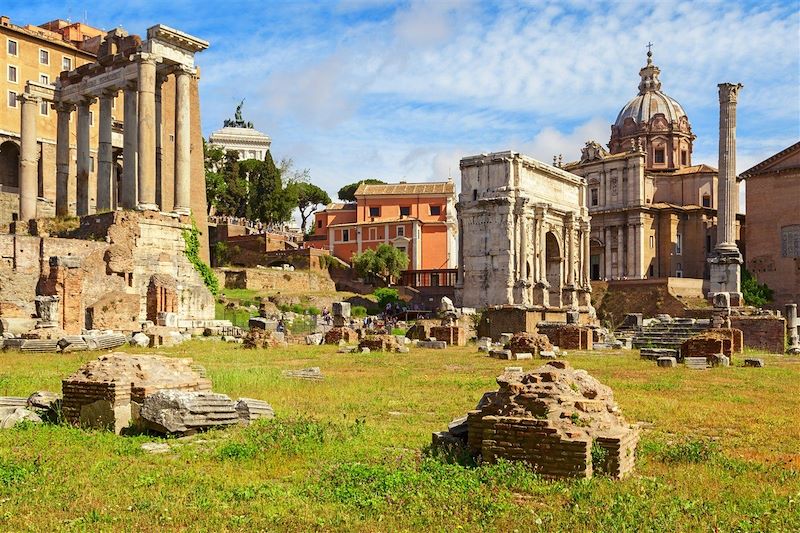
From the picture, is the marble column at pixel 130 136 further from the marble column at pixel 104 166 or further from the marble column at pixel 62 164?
the marble column at pixel 62 164

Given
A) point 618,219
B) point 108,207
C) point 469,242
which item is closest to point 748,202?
point 618,219

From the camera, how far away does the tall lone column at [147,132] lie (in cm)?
3212

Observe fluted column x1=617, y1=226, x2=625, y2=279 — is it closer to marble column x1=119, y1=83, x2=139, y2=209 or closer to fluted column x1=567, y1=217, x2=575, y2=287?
fluted column x1=567, y1=217, x2=575, y2=287

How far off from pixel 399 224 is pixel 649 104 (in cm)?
2312

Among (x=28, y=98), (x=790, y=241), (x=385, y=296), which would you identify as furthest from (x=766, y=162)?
(x=28, y=98)

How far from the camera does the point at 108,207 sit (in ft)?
116

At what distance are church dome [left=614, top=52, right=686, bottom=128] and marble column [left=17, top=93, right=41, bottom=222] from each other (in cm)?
4638

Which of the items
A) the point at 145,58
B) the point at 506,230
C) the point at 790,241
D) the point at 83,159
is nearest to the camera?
the point at 145,58

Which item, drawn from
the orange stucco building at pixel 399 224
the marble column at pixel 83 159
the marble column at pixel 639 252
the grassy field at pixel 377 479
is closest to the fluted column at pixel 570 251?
the marble column at pixel 639 252

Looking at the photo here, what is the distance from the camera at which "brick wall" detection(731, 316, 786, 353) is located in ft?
91.4

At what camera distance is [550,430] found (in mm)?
6941

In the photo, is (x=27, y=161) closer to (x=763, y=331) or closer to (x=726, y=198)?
(x=763, y=331)

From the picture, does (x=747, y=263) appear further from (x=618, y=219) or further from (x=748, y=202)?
(x=618, y=219)

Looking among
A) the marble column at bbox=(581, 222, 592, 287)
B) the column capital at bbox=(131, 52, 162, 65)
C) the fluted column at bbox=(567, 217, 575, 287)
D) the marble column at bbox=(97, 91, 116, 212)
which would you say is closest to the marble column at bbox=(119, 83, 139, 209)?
the marble column at bbox=(97, 91, 116, 212)
